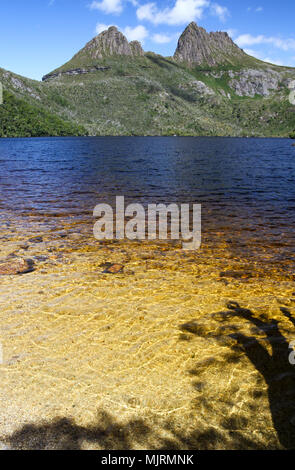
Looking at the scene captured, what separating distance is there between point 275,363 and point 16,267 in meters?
8.86

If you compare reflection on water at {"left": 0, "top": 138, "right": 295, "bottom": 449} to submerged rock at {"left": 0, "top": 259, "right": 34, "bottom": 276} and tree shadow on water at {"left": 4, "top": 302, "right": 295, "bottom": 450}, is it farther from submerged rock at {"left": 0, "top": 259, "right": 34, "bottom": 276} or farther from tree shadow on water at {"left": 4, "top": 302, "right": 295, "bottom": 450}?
submerged rock at {"left": 0, "top": 259, "right": 34, "bottom": 276}

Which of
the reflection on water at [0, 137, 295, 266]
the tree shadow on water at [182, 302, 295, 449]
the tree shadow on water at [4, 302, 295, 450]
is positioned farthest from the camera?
the reflection on water at [0, 137, 295, 266]

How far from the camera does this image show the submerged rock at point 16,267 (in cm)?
1028

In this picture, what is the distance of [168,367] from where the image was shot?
6.10 meters

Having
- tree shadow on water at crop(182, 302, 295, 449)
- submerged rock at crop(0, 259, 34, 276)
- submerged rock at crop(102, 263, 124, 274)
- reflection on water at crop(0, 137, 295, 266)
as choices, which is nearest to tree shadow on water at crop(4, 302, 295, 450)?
tree shadow on water at crop(182, 302, 295, 449)

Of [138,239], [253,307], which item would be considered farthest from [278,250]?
[138,239]

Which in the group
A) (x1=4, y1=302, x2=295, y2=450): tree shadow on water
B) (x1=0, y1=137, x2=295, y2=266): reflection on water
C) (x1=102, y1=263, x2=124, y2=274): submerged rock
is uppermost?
(x1=0, y1=137, x2=295, y2=266): reflection on water

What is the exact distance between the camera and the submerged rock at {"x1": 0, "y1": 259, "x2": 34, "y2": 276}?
33.7 feet

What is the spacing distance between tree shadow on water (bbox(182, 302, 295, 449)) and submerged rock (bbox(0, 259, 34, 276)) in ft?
20.5

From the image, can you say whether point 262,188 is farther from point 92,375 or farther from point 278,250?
point 92,375

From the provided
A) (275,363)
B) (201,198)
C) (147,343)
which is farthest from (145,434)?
(201,198)

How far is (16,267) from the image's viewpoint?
10.7 meters

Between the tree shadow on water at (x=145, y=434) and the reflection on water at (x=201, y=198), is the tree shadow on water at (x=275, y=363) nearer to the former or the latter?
the tree shadow on water at (x=145, y=434)

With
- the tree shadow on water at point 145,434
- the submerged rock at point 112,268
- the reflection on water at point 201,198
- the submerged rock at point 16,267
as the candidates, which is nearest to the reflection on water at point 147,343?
the tree shadow on water at point 145,434
